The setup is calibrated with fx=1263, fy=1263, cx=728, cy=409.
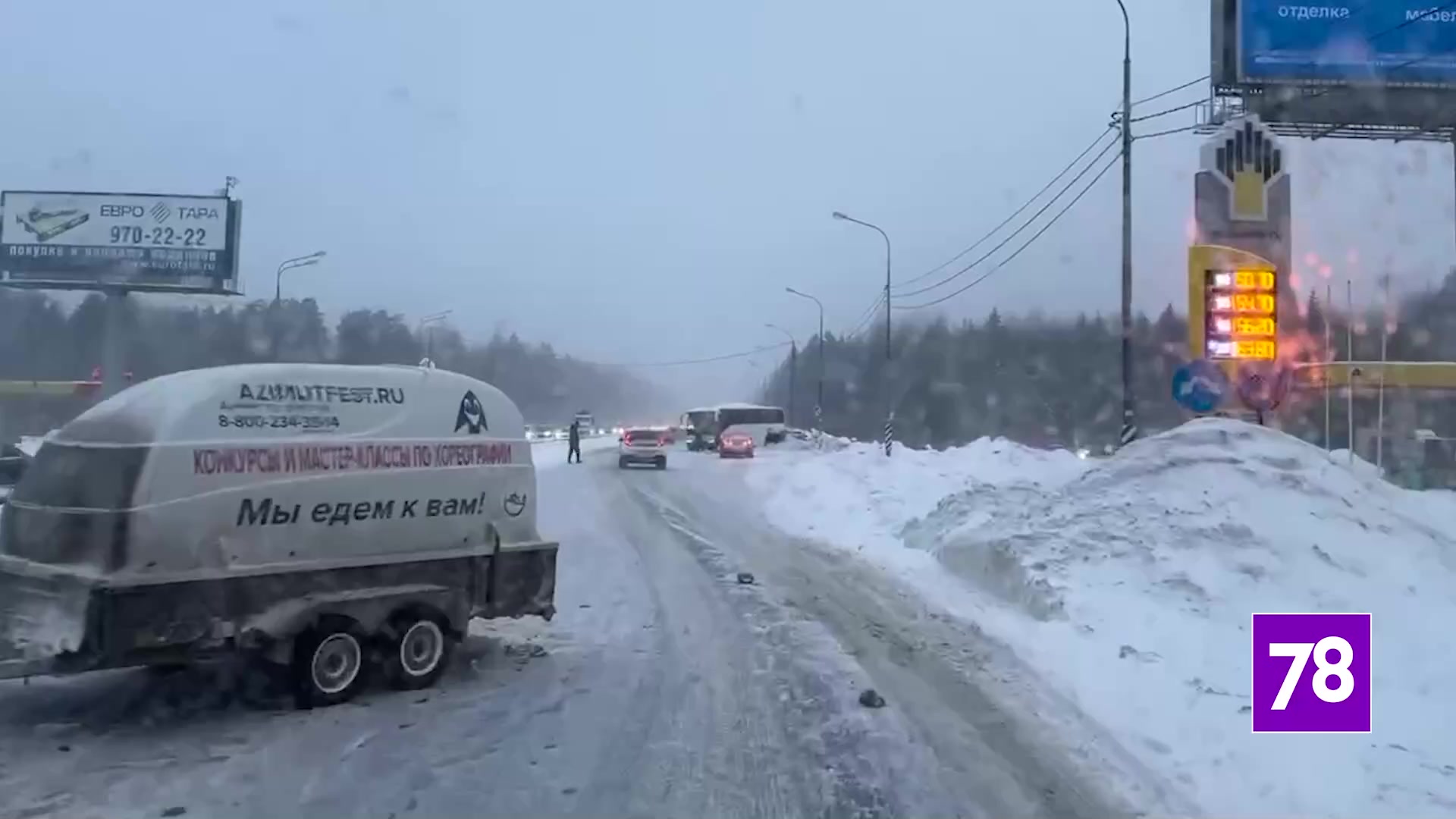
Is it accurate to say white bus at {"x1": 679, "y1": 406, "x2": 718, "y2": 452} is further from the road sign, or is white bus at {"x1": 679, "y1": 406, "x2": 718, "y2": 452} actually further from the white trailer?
the white trailer

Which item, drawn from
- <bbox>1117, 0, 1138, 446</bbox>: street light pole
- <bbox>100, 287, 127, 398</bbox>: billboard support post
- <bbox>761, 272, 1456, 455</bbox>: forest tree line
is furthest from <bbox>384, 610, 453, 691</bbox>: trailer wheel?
<bbox>100, 287, 127, 398</bbox>: billboard support post

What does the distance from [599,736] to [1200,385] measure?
694 inches

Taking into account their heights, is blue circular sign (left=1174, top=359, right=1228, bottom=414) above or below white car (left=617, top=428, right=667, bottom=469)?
above

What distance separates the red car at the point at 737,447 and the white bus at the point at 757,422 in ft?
40.1

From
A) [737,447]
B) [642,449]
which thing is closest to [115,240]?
[642,449]

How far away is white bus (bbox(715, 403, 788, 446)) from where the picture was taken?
243ft

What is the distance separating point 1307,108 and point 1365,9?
2.85 m

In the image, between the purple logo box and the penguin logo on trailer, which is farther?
the penguin logo on trailer

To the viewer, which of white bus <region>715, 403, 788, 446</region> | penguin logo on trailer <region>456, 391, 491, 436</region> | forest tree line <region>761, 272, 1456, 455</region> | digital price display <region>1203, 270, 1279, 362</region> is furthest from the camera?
white bus <region>715, 403, 788, 446</region>

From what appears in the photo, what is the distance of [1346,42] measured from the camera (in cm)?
3403

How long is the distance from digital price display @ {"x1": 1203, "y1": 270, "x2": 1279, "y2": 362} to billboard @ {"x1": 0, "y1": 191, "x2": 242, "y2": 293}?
152ft

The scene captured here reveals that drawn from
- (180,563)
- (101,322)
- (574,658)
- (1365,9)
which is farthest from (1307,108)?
(101,322)

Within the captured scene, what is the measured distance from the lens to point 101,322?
70000 millimetres

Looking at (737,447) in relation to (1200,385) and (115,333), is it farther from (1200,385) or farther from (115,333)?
(1200,385)
